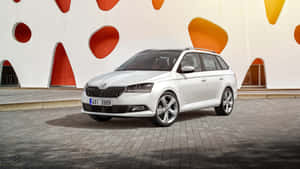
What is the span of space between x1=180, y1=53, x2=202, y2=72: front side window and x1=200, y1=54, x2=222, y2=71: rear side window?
179mm

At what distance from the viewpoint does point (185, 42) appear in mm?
18406

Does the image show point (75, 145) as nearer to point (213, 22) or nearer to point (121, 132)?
point (121, 132)

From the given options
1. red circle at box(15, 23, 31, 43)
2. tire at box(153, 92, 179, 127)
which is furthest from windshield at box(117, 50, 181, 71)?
red circle at box(15, 23, 31, 43)

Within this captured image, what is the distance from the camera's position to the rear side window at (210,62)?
9.20 metres

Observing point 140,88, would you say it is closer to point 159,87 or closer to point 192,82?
point 159,87

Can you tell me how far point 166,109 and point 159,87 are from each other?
1.75 ft

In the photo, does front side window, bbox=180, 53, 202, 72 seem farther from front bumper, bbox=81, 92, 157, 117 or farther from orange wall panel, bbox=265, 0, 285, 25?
orange wall panel, bbox=265, 0, 285, 25

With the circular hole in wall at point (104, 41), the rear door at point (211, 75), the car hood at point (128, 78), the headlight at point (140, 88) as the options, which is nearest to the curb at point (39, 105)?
the car hood at point (128, 78)

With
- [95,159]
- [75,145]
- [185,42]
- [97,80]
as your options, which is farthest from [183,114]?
[185,42]

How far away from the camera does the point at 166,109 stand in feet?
25.4

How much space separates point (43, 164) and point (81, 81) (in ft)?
48.1

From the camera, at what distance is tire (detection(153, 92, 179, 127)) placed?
7.62 m

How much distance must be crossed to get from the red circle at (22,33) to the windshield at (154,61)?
13.6 metres

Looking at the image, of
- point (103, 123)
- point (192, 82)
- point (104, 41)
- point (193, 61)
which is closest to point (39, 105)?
point (103, 123)
